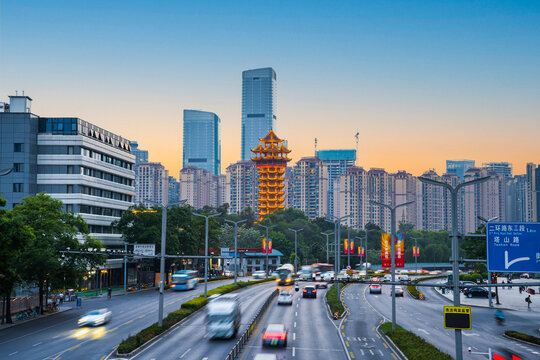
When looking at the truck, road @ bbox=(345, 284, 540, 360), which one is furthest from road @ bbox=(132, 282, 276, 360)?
road @ bbox=(345, 284, 540, 360)

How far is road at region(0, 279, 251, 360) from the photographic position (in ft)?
129

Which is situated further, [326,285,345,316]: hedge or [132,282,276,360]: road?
[326,285,345,316]: hedge

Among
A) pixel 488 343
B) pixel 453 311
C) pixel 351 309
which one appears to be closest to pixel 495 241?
pixel 453 311

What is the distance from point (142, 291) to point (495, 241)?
243ft

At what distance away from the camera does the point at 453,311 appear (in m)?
26.0

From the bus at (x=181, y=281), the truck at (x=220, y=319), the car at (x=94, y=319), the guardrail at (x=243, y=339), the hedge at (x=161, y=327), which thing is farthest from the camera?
the bus at (x=181, y=281)

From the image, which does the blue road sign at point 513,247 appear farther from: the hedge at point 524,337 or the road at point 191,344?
the hedge at point 524,337

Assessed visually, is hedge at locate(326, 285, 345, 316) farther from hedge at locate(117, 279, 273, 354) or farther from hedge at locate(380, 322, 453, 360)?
hedge at locate(117, 279, 273, 354)

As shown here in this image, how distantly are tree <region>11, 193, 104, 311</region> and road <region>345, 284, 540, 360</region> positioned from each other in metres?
33.1

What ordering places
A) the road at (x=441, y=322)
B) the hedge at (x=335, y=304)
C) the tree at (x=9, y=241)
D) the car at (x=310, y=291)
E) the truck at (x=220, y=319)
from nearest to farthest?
the road at (x=441, y=322)
the truck at (x=220, y=319)
the tree at (x=9, y=241)
the hedge at (x=335, y=304)
the car at (x=310, y=291)

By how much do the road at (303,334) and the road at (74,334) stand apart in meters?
11.1

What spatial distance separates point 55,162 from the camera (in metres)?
92.4

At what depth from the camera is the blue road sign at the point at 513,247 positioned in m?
26.6

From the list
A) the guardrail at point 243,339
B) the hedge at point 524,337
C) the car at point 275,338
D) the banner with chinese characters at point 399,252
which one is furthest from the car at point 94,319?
the hedge at point 524,337
